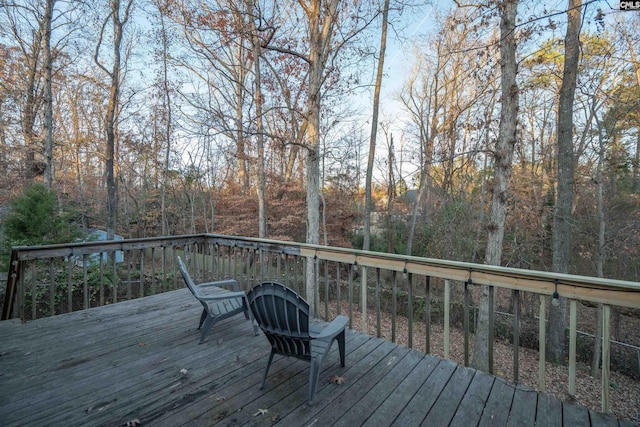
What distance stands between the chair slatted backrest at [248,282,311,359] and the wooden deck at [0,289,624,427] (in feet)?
0.97

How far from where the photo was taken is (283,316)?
74.5 inches

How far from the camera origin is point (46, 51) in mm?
7980

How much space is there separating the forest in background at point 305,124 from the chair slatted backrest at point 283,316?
14.8 ft

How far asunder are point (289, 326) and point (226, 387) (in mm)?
635

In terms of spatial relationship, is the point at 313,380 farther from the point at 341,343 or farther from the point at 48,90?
the point at 48,90

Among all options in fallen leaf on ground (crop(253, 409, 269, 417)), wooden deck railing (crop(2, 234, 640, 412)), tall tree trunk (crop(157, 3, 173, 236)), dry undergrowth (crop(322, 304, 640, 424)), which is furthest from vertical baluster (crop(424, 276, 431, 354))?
tall tree trunk (crop(157, 3, 173, 236))

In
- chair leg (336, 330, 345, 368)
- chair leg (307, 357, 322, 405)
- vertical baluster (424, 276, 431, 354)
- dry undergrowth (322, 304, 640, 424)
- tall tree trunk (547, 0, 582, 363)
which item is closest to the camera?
chair leg (307, 357, 322, 405)

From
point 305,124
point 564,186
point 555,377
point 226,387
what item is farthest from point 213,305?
point 305,124

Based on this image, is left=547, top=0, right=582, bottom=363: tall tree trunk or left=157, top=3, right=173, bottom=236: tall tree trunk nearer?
left=547, top=0, right=582, bottom=363: tall tree trunk

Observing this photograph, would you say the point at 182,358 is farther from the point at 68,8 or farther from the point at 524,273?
the point at 68,8

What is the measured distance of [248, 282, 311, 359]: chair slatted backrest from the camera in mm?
1856

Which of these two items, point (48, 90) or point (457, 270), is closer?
point (457, 270)

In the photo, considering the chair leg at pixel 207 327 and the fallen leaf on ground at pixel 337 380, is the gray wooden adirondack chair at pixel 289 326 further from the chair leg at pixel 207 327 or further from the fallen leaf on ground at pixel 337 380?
the chair leg at pixel 207 327

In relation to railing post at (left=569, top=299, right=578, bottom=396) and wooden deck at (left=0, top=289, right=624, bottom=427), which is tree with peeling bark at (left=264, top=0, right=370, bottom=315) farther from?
railing post at (left=569, top=299, right=578, bottom=396)
